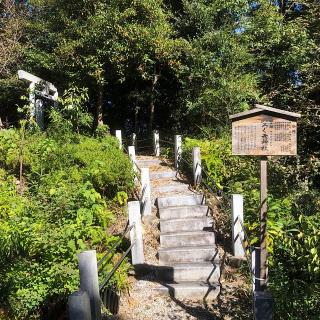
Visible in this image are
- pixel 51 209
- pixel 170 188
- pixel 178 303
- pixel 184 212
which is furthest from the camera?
pixel 170 188

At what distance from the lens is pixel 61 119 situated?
426 inches

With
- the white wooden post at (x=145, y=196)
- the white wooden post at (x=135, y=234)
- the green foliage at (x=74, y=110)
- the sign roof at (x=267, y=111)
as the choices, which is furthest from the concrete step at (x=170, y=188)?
the sign roof at (x=267, y=111)

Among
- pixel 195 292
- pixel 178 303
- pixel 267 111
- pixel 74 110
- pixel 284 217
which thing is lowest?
pixel 178 303

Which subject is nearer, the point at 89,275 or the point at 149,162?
the point at 89,275

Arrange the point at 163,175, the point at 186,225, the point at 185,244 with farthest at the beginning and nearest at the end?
the point at 163,175 < the point at 186,225 < the point at 185,244

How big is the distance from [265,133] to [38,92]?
917 centimetres

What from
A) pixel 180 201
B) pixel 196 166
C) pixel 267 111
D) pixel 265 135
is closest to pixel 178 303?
pixel 265 135

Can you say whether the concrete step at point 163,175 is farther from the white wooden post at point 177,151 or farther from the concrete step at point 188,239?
the concrete step at point 188,239

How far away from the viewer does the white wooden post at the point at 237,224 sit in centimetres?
621

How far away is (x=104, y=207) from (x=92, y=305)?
4008mm

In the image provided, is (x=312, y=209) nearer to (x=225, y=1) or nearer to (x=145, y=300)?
(x=145, y=300)

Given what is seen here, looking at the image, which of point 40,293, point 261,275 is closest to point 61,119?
point 40,293

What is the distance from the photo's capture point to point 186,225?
706cm

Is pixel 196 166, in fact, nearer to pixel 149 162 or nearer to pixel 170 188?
pixel 170 188
